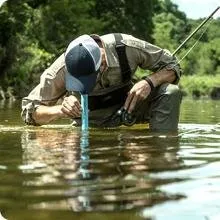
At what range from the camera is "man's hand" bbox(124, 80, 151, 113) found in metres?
4.70

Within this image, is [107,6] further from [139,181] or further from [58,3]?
[139,181]

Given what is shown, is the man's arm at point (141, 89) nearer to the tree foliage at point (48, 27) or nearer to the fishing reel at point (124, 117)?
the fishing reel at point (124, 117)

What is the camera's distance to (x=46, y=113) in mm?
4781

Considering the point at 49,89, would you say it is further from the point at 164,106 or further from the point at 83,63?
the point at 164,106

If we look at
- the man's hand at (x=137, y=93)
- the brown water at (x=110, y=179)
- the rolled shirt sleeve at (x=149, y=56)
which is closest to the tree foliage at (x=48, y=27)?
the rolled shirt sleeve at (x=149, y=56)

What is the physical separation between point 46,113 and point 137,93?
0.72 metres

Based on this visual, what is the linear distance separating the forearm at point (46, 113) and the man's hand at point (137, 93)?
528 mm

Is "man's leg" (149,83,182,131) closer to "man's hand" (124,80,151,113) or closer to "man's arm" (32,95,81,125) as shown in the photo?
"man's hand" (124,80,151,113)

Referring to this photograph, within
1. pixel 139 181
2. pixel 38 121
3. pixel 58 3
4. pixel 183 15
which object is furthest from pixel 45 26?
pixel 183 15

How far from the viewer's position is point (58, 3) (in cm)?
3622

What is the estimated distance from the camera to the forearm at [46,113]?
4.65m

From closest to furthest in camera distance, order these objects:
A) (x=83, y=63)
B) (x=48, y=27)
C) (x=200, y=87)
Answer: (x=83, y=63), (x=48, y=27), (x=200, y=87)

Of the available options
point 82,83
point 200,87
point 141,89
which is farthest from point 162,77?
point 200,87

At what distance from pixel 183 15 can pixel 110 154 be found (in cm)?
9402
